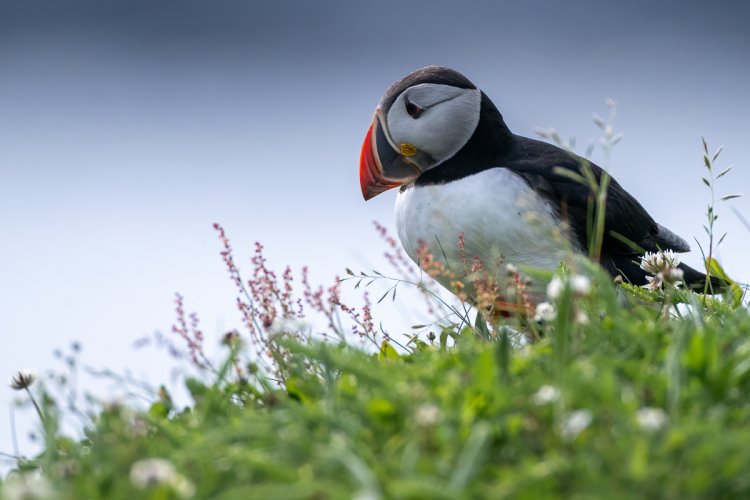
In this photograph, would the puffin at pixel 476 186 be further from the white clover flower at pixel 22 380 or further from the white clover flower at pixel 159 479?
the white clover flower at pixel 159 479

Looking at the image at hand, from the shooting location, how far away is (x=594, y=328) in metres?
2.61

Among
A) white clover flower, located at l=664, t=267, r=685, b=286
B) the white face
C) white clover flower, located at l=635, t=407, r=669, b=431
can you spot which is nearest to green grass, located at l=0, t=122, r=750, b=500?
white clover flower, located at l=635, t=407, r=669, b=431

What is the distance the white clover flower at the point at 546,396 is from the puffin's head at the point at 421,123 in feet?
10.3

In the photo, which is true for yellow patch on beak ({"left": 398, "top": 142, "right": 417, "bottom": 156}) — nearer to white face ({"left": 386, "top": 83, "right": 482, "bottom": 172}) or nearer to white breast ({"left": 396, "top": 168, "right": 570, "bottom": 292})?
white face ({"left": 386, "top": 83, "right": 482, "bottom": 172})

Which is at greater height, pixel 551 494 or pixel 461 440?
pixel 461 440

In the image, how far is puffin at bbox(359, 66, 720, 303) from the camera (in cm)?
473

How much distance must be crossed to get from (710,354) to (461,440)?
63 centimetres

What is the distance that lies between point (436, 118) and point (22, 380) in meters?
2.73

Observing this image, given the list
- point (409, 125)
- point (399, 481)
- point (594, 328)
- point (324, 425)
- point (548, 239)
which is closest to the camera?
point (399, 481)

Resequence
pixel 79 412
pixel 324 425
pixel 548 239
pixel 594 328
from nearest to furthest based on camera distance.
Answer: pixel 324 425, pixel 594 328, pixel 79 412, pixel 548 239

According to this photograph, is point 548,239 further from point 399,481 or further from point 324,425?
point 399,481

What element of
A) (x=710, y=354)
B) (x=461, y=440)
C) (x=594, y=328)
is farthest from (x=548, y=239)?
(x=461, y=440)

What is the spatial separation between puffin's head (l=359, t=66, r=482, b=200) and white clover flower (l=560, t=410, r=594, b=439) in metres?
3.22

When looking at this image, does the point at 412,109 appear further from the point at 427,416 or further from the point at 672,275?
the point at 427,416
